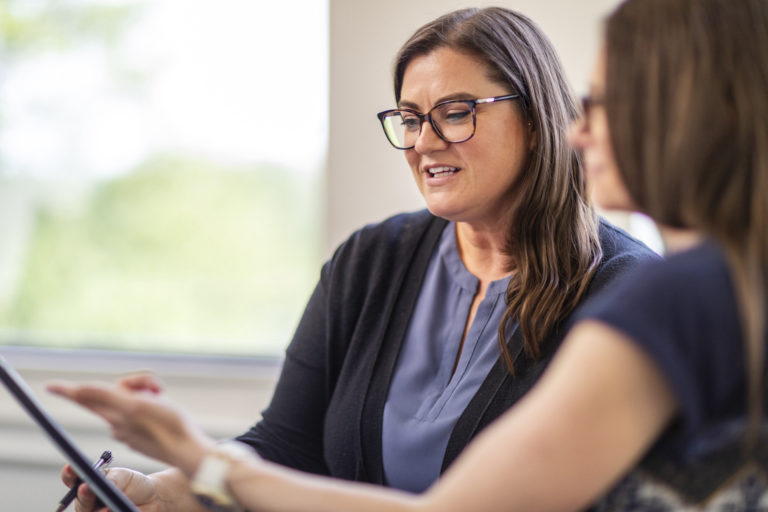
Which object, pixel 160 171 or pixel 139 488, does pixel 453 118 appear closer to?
pixel 139 488

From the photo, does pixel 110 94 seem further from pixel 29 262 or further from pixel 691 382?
pixel 691 382

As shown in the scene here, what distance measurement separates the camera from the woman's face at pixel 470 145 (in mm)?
1430

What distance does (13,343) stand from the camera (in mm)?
2588

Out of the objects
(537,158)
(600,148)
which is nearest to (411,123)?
(537,158)

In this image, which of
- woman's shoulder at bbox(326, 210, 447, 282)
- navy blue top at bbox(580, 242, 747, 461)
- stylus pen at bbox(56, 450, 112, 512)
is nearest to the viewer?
navy blue top at bbox(580, 242, 747, 461)

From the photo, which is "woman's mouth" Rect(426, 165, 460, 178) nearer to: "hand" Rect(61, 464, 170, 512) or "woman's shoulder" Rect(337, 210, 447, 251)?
"woman's shoulder" Rect(337, 210, 447, 251)

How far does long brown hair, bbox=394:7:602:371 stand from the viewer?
1.39 meters

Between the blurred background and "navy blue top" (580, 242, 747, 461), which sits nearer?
"navy blue top" (580, 242, 747, 461)

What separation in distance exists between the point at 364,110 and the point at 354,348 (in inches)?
32.3

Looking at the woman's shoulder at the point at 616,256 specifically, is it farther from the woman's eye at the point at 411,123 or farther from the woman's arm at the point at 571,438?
the woman's arm at the point at 571,438

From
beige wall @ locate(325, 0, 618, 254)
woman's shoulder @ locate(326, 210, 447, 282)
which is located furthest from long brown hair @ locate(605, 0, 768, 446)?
beige wall @ locate(325, 0, 618, 254)

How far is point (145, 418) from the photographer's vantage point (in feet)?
2.81

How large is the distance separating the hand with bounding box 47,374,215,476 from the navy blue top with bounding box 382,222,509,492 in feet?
1.87

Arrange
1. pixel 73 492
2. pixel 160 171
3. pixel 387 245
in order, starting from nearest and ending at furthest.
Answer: pixel 73 492 < pixel 387 245 < pixel 160 171
